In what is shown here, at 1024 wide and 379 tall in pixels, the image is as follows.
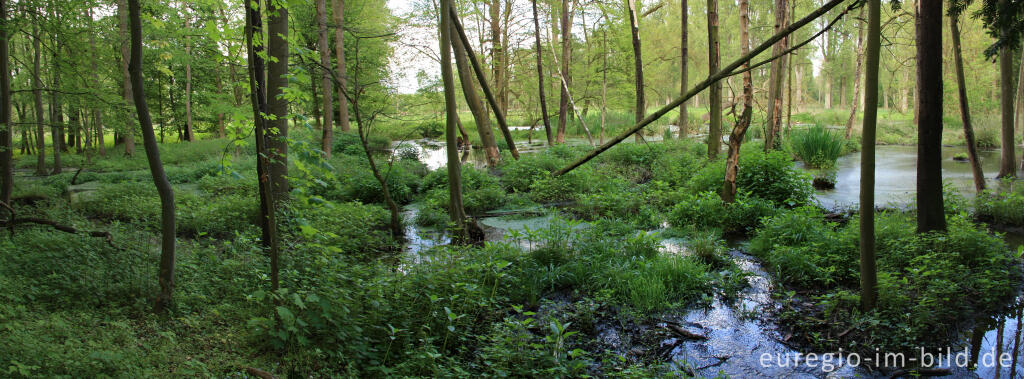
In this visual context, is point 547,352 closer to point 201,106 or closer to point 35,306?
point 35,306

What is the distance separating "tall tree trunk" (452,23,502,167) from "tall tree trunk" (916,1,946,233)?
20.8 ft

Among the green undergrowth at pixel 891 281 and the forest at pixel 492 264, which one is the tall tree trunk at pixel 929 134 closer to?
the forest at pixel 492 264

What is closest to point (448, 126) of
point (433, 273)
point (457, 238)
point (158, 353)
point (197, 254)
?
point (457, 238)

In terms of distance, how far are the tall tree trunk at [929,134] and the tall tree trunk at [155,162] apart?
23.4 ft

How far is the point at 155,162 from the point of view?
3.89 m

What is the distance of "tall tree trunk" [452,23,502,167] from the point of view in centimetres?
930

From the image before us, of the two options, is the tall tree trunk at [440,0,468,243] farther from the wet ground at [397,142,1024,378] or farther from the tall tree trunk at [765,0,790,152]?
the tall tree trunk at [765,0,790,152]

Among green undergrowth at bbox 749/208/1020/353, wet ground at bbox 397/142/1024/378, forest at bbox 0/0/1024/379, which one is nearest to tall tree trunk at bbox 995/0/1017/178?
forest at bbox 0/0/1024/379

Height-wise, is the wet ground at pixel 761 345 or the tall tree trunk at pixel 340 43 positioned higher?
the tall tree trunk at pixel 340 43

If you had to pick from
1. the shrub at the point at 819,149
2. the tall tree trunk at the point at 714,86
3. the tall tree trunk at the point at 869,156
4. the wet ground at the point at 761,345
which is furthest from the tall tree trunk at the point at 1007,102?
the tall tree trunk at the point at 869,156

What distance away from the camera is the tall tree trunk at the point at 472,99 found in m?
9.30

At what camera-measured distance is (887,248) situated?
18.7ft

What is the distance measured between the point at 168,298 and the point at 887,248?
6.94 m

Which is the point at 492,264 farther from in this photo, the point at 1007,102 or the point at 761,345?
the point at 1007,102
